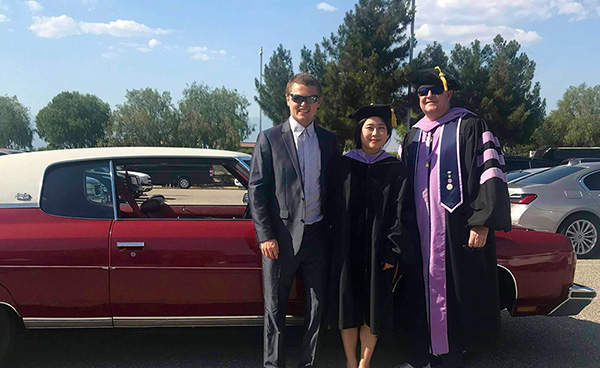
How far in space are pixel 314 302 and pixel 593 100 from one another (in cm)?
7679

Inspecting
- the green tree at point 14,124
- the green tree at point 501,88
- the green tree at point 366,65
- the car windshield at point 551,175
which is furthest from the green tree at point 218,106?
the green tree at point 14,124

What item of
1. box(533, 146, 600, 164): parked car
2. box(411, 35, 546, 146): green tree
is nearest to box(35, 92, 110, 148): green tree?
box(411, 35, 546, 146): green tree

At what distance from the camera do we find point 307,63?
35.8 metres

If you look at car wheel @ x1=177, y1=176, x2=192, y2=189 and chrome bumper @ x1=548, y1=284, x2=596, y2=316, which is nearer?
chrome bumper @ x1=548, y1=284, x2=596, y2=316

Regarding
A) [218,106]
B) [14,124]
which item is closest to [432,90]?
[218,106]

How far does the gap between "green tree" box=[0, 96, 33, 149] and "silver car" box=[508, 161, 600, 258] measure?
81385 mm

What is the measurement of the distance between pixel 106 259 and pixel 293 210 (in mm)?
1159

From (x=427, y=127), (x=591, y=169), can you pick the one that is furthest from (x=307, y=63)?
(x=427, y=127)

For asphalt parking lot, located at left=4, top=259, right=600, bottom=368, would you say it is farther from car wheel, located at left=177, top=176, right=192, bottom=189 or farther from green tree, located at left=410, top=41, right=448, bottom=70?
green tree, located at left=410, top=41, right=448, bottom=70

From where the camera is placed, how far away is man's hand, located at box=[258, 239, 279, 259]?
2594 mm

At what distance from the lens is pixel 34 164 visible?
9.57 feet

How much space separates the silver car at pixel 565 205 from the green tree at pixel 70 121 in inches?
2681

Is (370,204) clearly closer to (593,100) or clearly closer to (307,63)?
(307,63)

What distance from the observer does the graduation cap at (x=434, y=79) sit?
2.86 m
